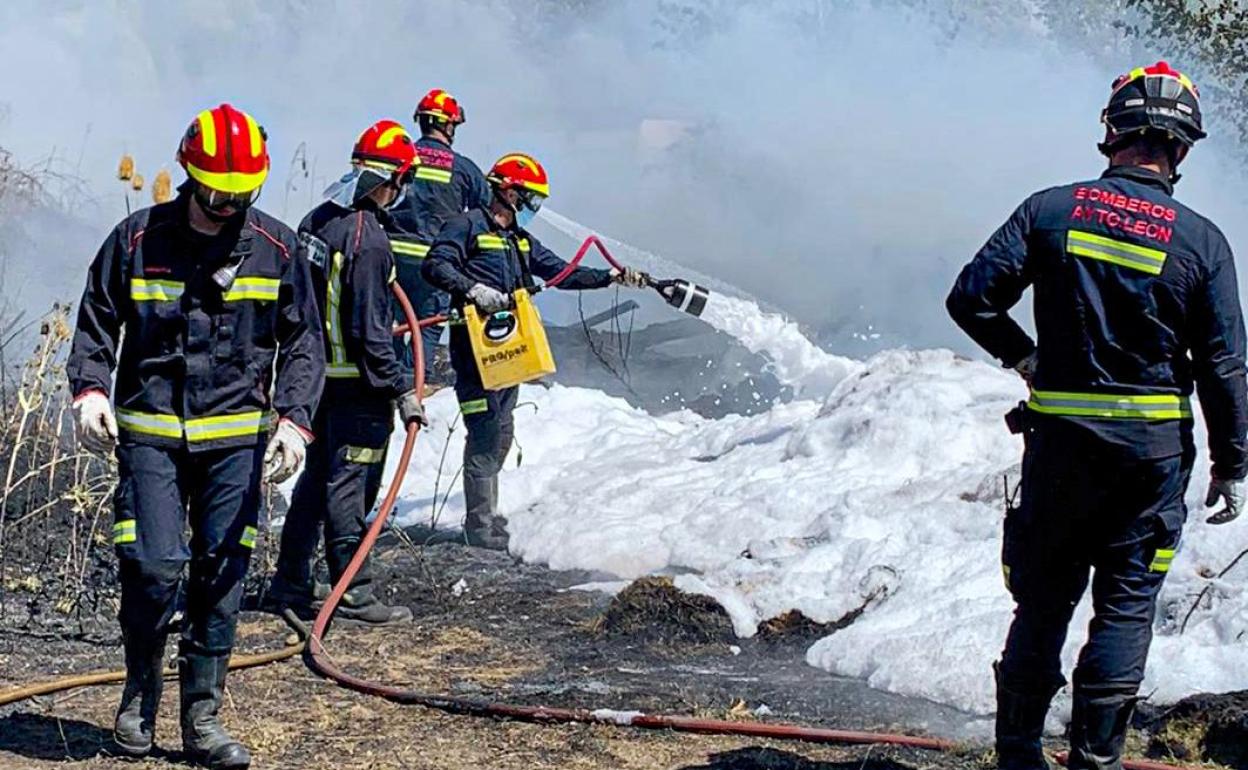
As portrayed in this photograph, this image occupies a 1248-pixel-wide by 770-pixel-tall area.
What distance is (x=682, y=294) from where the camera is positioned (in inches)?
355

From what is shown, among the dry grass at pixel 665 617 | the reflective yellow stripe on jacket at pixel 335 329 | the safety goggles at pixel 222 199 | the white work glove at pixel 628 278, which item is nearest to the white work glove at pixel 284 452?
the safety goggles at pixel 222 199

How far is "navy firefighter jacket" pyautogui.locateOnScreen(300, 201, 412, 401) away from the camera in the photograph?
6.44 meters

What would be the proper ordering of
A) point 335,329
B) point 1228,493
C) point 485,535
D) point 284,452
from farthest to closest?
point 485,535, point 335,329, point 284,452, point 1228,493

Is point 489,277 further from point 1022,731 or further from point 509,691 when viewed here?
point 1022,731

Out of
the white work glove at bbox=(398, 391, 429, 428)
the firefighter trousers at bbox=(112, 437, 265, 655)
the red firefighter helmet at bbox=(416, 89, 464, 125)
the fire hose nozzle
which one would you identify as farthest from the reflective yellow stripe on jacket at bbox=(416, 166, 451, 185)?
the firefighter trousers at bbox=(112, 437, 265, 655)

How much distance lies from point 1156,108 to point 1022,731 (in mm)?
1731

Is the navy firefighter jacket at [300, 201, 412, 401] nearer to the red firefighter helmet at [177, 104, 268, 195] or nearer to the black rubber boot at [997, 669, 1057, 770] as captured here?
the red firefighter helmet at [177, 104, 268, 195]

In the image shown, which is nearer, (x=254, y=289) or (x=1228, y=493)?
(x=1228, y=493)

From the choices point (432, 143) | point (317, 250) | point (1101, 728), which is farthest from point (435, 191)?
point (1101, 728)

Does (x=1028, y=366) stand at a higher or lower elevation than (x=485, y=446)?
lower

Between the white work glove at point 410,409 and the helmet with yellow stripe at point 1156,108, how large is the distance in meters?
3.17

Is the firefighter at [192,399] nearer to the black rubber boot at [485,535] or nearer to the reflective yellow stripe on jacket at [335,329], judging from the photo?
the reflective yellow stripe on jacket at [335,329]

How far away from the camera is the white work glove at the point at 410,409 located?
6.43 metres

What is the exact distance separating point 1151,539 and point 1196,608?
6.02 feet
